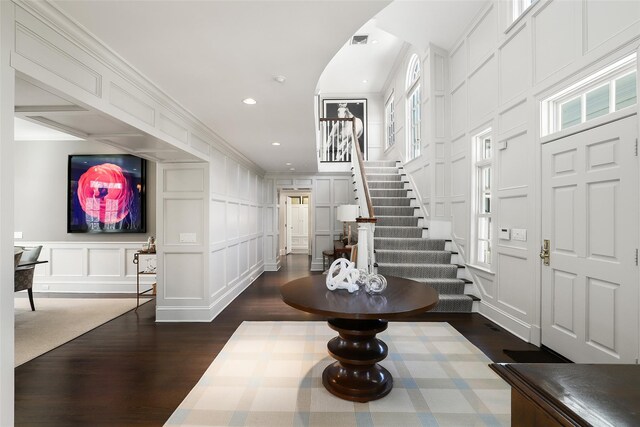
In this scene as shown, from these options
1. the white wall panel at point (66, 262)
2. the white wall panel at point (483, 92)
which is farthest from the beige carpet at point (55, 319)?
the white wall panel at point (483, 92)

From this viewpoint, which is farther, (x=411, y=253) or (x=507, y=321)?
(x=411, y=253)

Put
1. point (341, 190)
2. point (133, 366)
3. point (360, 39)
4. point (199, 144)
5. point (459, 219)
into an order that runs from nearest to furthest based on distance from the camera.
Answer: point (133, 366), point (199, 144), point (459, 219), point (360, 39), point (341, 190)

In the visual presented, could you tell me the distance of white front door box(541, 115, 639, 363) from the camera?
2.08 metres

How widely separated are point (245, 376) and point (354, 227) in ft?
14.6

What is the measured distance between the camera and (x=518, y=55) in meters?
3.15

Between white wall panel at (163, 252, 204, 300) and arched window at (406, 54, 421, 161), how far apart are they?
14.7ft

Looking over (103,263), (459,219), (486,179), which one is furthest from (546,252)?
(103,263)

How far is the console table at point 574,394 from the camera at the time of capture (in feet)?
1.92

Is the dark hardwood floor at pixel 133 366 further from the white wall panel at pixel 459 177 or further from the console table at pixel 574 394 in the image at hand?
the console table at pixel 574 394

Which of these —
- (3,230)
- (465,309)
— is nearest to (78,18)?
(3,230)

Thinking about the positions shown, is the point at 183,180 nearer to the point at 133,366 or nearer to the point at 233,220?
the point at 233,220

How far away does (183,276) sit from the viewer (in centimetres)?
385

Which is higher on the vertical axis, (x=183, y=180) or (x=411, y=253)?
(x=183, y=180)

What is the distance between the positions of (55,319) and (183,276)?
181 centimetres
